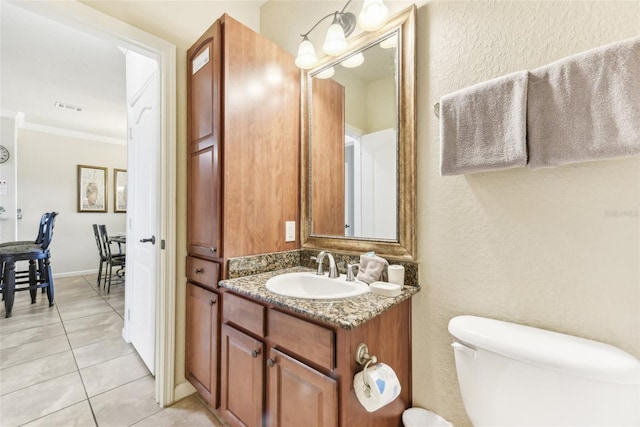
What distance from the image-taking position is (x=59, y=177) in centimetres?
467

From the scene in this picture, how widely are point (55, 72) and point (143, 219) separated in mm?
2248

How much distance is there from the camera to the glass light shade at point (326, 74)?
160 centimetres

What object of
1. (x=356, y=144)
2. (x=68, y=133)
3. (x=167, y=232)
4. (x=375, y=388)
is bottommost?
A: (x=375, y=388)

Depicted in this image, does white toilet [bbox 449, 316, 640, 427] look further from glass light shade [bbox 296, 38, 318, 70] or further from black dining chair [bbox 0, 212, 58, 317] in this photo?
black dining chair [bbox 0, 212, 58, 317]

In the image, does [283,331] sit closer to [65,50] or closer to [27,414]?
[27,414]

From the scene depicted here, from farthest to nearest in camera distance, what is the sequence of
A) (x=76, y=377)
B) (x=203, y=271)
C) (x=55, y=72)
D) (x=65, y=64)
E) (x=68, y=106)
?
(x=68, y=106) < (x=55, y=72) < (x=65, y=64) < (x=76, y=377) < (x=203, y=271)

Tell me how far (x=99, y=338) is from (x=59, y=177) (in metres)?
3.73

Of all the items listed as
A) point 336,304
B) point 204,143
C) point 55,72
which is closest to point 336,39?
point 204,143

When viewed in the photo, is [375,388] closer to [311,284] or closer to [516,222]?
[311,284]

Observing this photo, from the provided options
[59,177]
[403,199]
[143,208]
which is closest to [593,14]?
[403,199]

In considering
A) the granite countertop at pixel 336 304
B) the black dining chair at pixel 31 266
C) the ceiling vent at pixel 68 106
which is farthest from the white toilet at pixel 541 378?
the ceiling vent at pixel 68 106

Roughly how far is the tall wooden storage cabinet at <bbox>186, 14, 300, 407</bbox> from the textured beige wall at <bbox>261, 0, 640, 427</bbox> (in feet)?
2.50

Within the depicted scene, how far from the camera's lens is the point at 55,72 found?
2.85 meters

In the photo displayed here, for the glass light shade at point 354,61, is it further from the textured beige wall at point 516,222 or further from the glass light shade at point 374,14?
the textured beige wall at point 516,222
